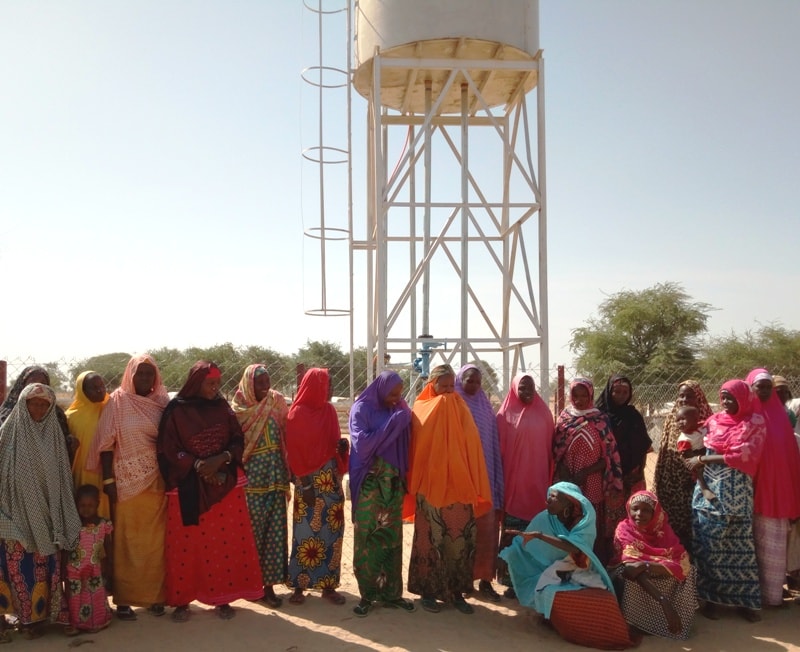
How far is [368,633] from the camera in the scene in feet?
17.2

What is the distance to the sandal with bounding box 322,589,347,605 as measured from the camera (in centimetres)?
577

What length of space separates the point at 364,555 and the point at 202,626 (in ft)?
4.07

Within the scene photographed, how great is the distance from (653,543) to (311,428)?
2636 millimetres

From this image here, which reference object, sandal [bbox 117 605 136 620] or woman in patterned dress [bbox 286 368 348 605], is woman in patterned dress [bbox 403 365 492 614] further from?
sandal [bbox 117 605 136 620]

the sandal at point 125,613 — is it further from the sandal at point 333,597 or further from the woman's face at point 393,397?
the woman's face at point 393,397

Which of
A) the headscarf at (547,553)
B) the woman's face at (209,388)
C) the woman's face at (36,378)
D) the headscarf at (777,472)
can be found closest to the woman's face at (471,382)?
the headscarf at (547,553)

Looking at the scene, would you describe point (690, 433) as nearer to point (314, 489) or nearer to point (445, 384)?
point (445, 384)

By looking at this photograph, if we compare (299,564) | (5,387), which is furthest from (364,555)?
(5,387)

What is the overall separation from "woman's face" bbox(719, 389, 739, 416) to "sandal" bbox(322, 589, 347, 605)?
3.29 meters

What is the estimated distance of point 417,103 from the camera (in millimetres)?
10414

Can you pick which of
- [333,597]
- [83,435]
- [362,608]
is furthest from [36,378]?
[362,608]

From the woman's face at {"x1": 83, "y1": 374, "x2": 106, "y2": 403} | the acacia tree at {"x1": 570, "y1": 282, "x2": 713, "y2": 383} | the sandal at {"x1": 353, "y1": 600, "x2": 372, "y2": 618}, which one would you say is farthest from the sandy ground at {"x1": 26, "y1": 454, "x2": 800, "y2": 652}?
the acacia tree at {"x1": 570, "y1": 282, "x2": 713, "y2": 383}

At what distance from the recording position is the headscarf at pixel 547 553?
5297mm

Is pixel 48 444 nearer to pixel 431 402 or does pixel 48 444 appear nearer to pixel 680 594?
pixel 431 402
